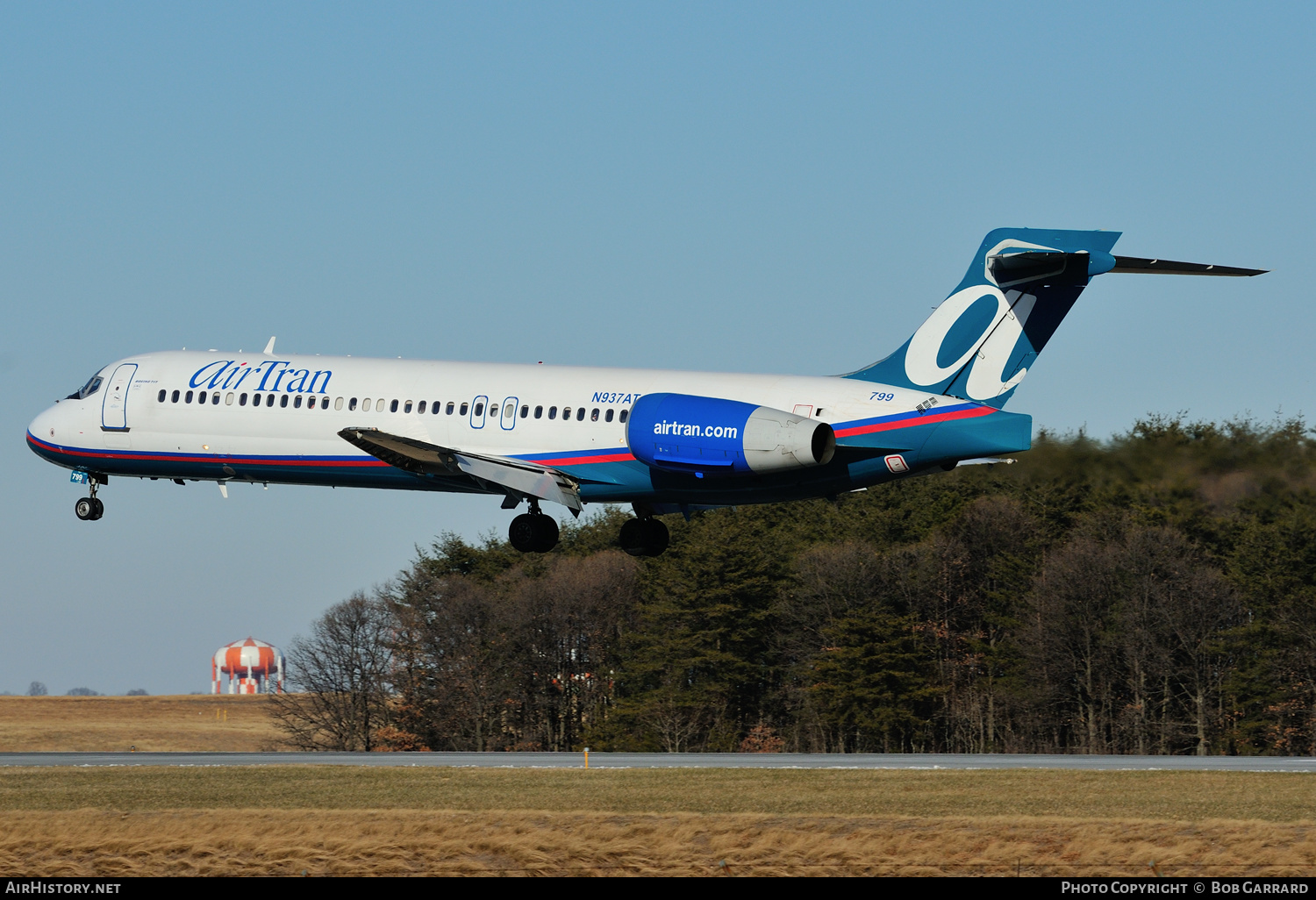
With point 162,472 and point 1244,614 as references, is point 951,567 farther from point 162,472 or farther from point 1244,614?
point 162,472

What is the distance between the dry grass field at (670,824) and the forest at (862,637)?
46.2 feet

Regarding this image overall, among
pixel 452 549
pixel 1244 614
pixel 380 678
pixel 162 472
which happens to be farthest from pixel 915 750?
pixel 162 472

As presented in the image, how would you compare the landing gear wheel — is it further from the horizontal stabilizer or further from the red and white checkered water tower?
the red and white checkered water tower

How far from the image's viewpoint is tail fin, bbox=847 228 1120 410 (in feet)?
105

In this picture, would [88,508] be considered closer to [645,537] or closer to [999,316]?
[645,537]

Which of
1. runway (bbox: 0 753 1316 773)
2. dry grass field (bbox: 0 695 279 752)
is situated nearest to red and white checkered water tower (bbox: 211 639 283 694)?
dry grass field (bbox: 0 695 279 752)

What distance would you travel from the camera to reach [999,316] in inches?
1275

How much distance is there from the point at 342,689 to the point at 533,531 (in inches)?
2041

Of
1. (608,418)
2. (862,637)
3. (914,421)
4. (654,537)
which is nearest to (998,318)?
(914,421)

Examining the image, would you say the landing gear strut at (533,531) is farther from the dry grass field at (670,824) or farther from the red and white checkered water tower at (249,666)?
the red and white checkered water tower at (249,666)

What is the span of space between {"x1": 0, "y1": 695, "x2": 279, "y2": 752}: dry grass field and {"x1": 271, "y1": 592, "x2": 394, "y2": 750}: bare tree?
6927mm

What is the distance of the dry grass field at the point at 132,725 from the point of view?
9062 centimetres

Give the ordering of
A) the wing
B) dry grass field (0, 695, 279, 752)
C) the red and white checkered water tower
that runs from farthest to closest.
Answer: the red and white checkered water tower, dry grass field (0, 695, 279, 752), the wing
